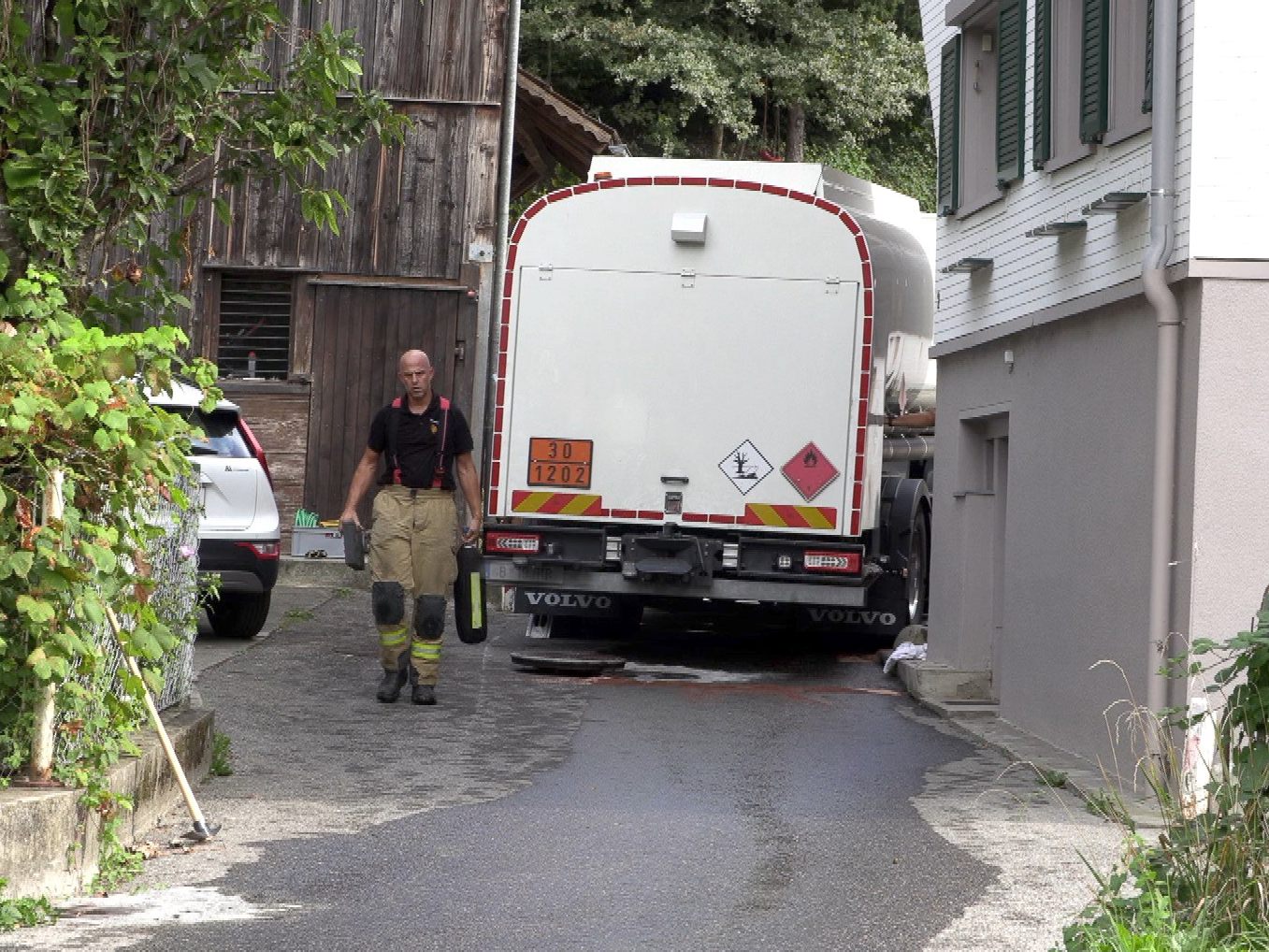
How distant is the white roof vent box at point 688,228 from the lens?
48.6ft

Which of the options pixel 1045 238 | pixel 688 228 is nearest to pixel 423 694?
pixel 688 228

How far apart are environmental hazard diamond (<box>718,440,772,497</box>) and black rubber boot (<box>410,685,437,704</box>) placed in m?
3.47

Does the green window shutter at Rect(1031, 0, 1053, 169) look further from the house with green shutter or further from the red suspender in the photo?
the red suspender

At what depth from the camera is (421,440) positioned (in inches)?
480

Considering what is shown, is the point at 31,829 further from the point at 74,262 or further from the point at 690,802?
the point at 690,802

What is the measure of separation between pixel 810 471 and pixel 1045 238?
2.92m

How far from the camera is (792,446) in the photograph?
1473 centimetres

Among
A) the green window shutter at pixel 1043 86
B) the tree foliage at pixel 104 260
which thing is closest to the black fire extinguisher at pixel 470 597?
the green window shutter at pixel 1043 86

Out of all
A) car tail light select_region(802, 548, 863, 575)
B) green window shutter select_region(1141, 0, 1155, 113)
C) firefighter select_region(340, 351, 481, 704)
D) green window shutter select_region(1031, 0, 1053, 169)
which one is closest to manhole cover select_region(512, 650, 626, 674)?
car tail light select_region(802, 548, 863, 575)

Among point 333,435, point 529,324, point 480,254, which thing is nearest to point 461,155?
point 480,254

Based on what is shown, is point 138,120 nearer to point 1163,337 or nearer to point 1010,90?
point 1163,337

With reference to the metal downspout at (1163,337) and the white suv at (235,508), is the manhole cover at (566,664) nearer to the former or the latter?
the white suv at (235,508)

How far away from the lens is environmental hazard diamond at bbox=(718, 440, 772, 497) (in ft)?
48.5

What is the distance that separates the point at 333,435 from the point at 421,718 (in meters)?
10.9
